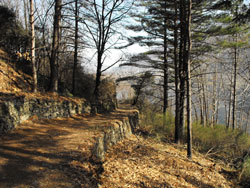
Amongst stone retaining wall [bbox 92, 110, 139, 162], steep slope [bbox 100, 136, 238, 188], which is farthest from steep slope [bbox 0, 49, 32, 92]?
steep slope [bbox 100, 136, 238, 188]

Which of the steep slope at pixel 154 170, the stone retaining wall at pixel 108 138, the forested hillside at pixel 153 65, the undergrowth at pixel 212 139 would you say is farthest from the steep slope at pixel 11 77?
the undergrowth at pixel 212 139

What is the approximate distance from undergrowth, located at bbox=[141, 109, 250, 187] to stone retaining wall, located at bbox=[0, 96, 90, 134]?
15.6 ft

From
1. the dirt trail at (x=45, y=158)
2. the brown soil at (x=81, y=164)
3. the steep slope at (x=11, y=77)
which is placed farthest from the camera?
the steep slope at (x=11, y=77)

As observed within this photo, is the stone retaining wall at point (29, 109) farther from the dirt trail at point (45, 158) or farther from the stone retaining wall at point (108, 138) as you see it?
the stone retaining wall at point (108, 138)

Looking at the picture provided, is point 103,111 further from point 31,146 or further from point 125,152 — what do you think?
point 31,146

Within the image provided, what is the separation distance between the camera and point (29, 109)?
5652 millimetres

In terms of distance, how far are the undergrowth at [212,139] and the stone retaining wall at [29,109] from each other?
187 inches

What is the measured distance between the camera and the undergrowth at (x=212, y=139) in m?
7.89

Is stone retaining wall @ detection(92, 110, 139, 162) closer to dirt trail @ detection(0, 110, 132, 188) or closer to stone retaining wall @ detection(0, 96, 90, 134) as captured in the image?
dirt trail @ detection(0, 110, 132, 188)

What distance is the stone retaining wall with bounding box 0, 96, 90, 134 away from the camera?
456 centimetres

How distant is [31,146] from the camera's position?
156 inches

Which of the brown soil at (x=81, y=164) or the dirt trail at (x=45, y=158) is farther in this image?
the brown soil at (x=81, y=164)

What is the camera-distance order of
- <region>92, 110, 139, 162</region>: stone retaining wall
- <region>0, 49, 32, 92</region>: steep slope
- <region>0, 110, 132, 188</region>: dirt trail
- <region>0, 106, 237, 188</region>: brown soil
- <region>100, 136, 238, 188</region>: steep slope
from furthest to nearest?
<region>0, 49, 32, 92</region>: steep slope → <region>92, 110, 139, 162</region>: stone retaining wall → <region>100, 136, 238, 188</region>: steep slope → <region>0, 106, 237, 188</region>: brown soil → <region>0, 110, 132, 188</region>: dirt trail

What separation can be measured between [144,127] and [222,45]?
631 centimetres
